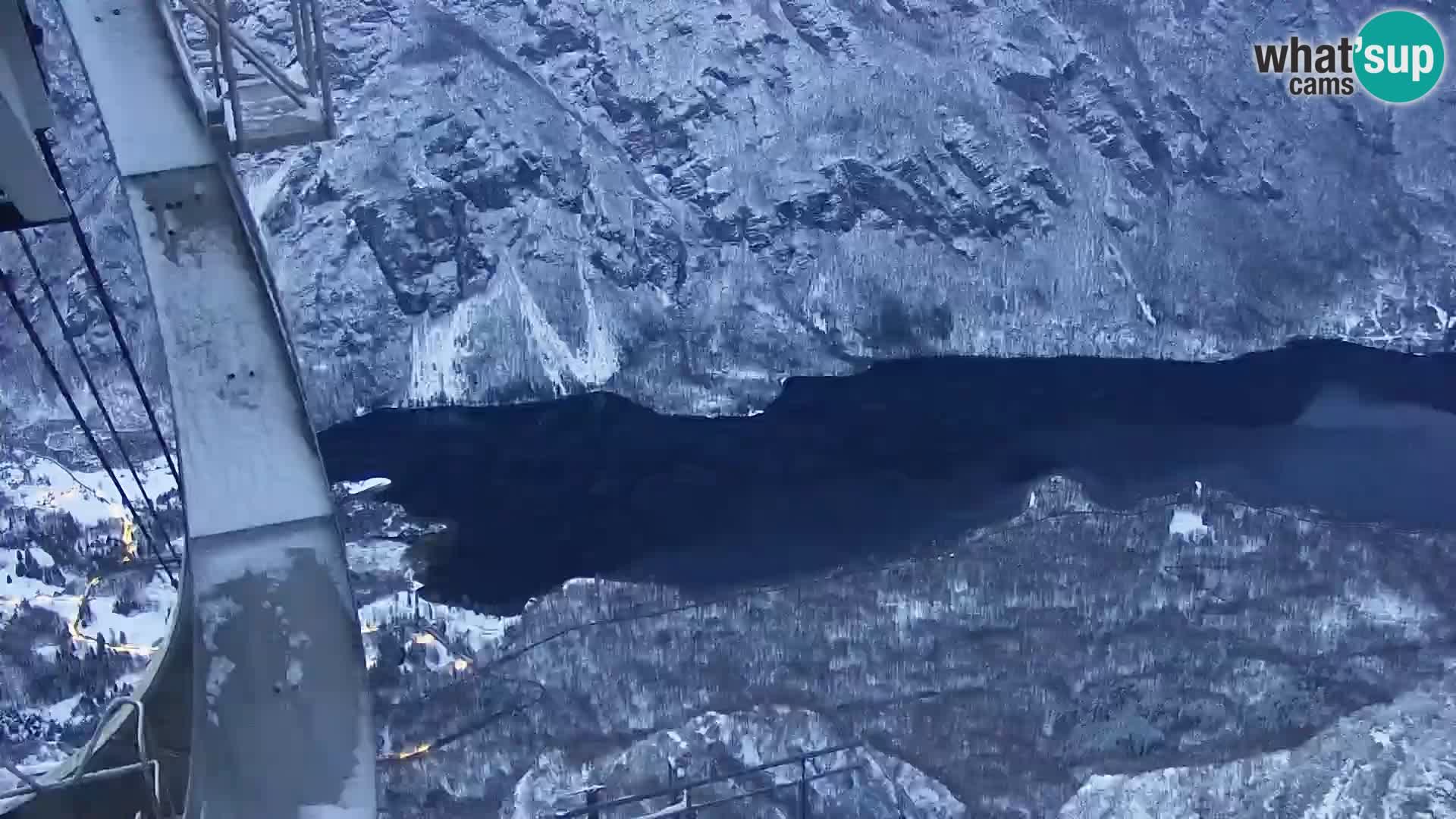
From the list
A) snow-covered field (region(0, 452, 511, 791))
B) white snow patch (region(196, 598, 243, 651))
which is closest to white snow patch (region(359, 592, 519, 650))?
snow-covered field (region(0, 452, 511, 791))

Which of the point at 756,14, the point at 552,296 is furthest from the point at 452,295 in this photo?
the point at 756,14

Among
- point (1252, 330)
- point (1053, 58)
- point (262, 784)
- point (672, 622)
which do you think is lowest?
point (672, 622)

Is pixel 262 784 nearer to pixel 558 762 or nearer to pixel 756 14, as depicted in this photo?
pixel 558 762

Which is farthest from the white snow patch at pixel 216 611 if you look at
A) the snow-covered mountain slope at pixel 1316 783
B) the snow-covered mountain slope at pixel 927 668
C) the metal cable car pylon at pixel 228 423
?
the snow-covered mountain slope at pixel 1316 783

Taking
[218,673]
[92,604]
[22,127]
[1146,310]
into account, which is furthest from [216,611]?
[1146,310]

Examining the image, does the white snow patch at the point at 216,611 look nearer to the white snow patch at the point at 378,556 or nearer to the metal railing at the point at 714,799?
the metal railing at the point at 714,799

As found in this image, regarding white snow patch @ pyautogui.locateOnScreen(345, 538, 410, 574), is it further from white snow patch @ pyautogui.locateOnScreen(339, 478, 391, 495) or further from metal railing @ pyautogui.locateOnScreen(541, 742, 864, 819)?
metal railing @ pyautogui.locateOnScreen(541, 742, 864, 819)

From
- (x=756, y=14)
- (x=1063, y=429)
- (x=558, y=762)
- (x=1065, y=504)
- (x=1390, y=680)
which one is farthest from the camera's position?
(x=756, y=14)
